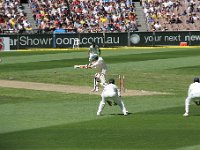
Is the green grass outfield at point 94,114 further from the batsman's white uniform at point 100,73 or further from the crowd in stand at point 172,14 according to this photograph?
the crowd in stand at point 172,14

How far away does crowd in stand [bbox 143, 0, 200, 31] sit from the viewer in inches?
3105

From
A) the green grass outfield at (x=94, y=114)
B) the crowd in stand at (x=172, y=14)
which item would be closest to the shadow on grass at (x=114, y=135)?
the green grass outfield at (x=94, y=114)

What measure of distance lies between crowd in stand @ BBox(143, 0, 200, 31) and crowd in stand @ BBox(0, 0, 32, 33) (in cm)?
1478

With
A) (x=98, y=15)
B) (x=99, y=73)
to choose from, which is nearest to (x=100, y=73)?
(x=99, y=73)

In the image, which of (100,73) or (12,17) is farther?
(12,17)

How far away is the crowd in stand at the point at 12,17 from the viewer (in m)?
70.5

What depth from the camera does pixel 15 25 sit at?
7094cm

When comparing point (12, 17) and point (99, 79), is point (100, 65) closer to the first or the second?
point (99, 79)

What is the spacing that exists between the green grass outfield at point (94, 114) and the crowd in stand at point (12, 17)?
20.7m

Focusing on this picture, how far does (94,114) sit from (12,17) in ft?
155

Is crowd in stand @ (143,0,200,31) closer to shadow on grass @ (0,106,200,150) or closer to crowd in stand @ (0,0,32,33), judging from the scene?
crowd in stand @ (0,0,32,33)

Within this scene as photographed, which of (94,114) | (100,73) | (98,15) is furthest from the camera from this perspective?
(98,15)

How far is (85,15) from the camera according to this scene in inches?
3017

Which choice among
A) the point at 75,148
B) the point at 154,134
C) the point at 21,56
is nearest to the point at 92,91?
the point at 154,134
